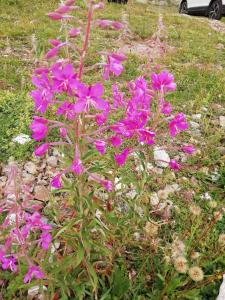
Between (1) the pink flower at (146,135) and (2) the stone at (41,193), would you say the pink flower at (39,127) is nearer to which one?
(1) the pink flower at (146,135)

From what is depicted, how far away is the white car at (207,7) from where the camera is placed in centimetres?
1596

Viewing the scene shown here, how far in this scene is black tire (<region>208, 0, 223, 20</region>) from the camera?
52.4 ft

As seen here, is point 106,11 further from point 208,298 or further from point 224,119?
point 208,298

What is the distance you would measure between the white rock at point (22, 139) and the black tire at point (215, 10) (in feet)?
42.2

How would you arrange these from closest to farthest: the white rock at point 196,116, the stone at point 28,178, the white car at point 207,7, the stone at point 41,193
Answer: the stone at point 41,193, the stone at point 28,178, the white rock at point 196,116, the white car at point 207,7

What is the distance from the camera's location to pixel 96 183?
9.35ft

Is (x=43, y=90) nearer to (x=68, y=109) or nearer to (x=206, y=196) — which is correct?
(x=68, y=109)

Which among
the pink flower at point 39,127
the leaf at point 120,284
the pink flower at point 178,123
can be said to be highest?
the pink flower at point 39,127

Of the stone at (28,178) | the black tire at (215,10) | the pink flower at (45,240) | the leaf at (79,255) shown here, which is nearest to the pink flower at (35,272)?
the pink flower at (45,240)

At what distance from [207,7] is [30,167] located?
14.4 metres

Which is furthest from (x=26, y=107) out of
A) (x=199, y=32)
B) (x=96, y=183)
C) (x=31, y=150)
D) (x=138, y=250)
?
(x=199, y=32)

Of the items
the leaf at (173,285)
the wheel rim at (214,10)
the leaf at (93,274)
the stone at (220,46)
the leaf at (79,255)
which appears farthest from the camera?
the wheel rim at (214,10)

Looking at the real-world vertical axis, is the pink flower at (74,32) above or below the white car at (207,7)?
above

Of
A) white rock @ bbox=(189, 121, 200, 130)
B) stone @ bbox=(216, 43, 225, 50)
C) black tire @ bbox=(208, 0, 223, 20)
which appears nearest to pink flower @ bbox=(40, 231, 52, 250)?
white rock @ bbox=(189, 121, 200, 130)
